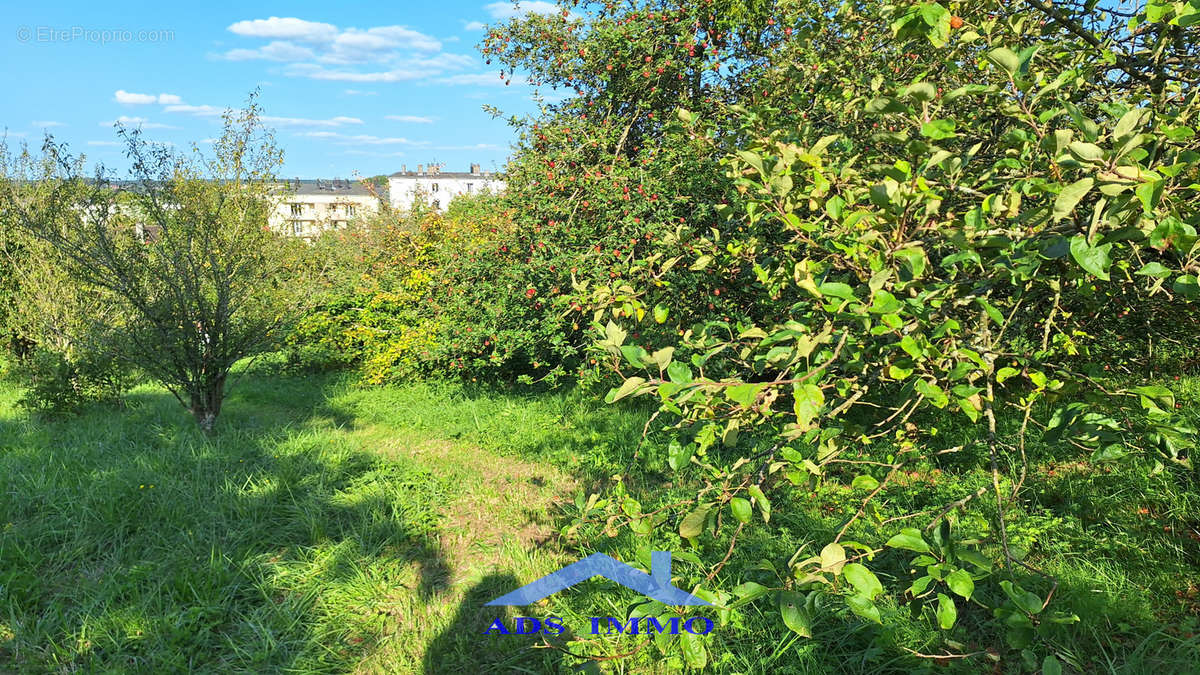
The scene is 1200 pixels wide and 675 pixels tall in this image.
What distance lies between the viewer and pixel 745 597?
1.34m

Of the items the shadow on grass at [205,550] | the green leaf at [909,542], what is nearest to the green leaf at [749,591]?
the green leaf at [909,542]

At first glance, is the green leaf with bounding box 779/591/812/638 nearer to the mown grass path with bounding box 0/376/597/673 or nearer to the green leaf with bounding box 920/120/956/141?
the green leaf with bounding box 920/120/956/141

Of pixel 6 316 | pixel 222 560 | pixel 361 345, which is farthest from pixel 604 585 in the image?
pixel 6 316

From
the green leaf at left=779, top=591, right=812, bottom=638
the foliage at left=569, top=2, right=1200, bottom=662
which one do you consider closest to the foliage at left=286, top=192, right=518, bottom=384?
the foliage at left=569, top=2, right=1200, bottom=662

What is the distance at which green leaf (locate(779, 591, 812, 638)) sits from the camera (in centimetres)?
125

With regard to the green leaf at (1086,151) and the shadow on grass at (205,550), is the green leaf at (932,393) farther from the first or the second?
the shadow on grass at (205,550)

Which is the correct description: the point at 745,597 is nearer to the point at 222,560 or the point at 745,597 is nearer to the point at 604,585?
the point at 604,585

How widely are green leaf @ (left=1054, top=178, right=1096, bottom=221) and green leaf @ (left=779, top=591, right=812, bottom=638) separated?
0.90 metres

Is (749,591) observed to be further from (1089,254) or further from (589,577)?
(589,577)

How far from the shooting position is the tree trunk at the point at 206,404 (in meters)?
6.21

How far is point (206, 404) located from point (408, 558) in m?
3.69

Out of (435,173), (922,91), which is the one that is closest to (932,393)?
(922,91)

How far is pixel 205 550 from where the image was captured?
371cm

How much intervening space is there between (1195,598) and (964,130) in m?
2.27
